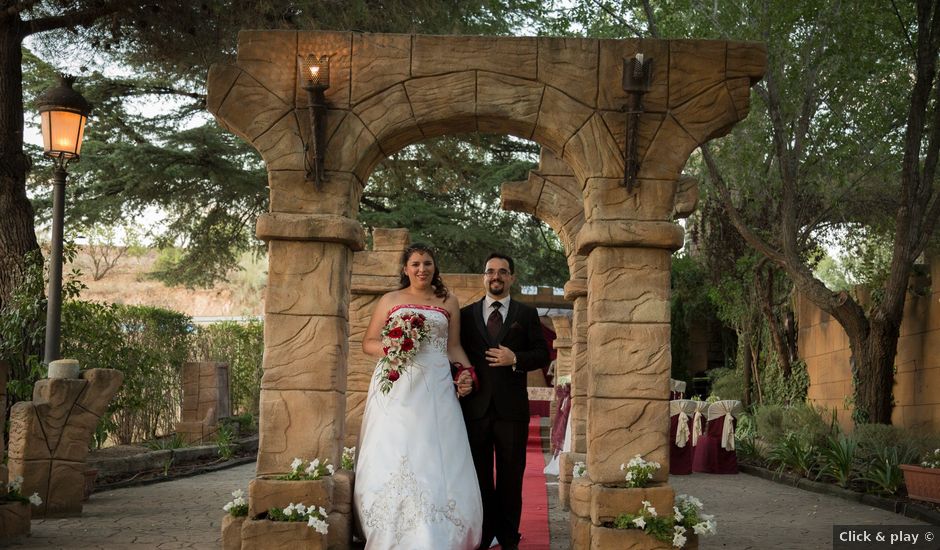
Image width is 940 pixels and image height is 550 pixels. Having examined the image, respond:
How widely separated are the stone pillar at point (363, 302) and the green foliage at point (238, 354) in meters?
8.85

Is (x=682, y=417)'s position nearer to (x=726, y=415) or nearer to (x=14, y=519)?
(x=726, y=415)

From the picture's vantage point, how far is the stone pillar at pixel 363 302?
905 centimetres

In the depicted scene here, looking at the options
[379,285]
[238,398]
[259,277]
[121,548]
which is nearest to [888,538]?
[379,285]

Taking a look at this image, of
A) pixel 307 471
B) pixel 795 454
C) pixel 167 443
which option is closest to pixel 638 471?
pixel 307 471

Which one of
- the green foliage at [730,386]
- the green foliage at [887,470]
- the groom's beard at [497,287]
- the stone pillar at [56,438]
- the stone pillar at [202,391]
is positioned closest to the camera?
the groom's beard at [497,287]

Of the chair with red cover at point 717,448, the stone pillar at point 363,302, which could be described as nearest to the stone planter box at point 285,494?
the stone pillar at point 363,302

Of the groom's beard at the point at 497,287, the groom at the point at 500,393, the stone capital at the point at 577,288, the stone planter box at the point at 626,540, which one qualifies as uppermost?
the stone capital at the point at 577,288

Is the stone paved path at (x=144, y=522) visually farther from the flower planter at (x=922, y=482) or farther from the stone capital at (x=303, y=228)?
the flower planter at (x=922, y=482)

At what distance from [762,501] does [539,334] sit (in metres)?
4.79

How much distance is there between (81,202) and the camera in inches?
588

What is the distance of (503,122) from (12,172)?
18.3 feet

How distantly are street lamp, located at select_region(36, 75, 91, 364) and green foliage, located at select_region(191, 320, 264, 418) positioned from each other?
9600 millimetres

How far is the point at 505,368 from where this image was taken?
603 centimetres

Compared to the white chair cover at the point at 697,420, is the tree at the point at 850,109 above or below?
above
